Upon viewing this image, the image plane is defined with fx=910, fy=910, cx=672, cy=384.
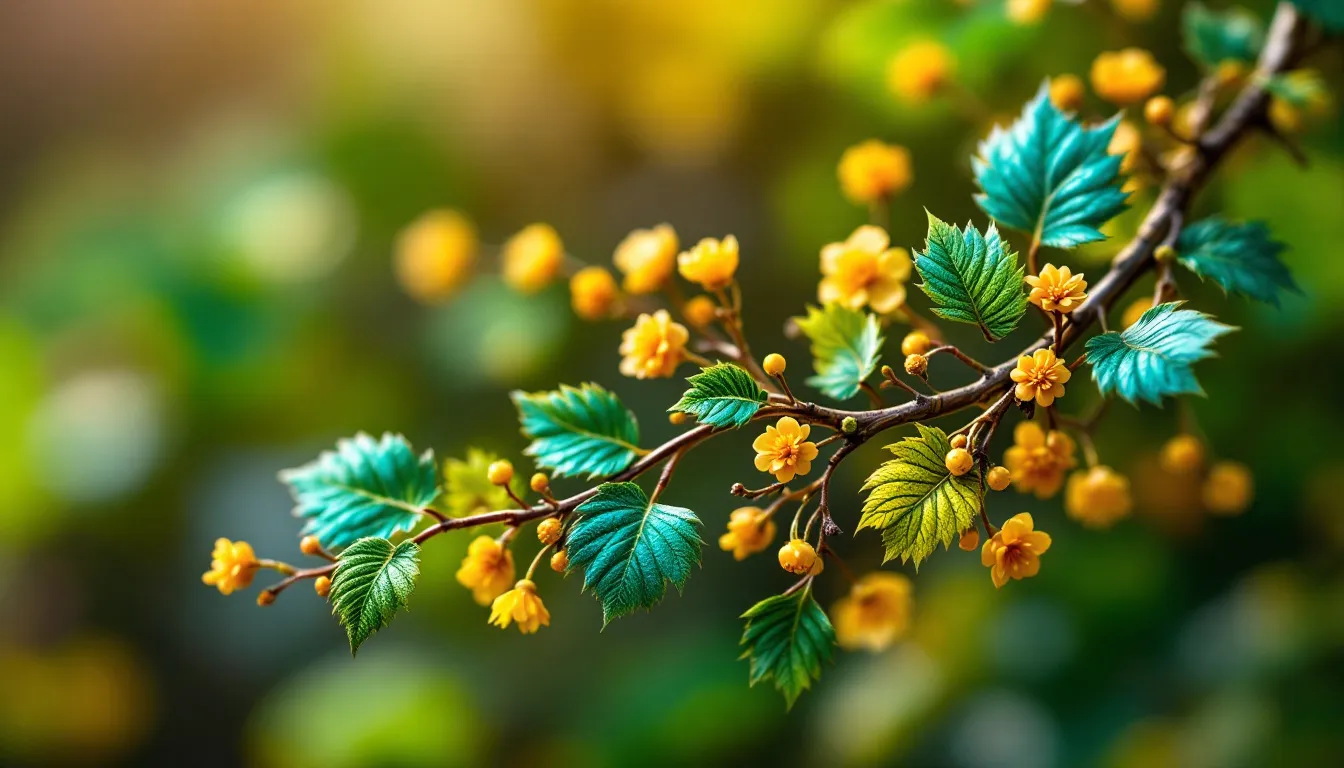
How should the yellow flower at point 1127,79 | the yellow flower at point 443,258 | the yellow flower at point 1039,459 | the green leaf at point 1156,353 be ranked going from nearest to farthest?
the green leaf at point 1156,353 → the yellow flower at point 1039,459 → the yellow flower at point 1127,79 → the yellow flower at point 443,258

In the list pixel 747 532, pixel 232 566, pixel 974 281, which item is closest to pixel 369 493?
pixel 232 566

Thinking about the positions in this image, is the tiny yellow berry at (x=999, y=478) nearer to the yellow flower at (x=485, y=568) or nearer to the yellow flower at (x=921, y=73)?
the yellow flower at (x=485, y=568)

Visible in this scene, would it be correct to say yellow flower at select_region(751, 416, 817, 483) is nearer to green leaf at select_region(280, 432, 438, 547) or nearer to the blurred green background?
green leaf at select_region(280, 432, 438, 547)

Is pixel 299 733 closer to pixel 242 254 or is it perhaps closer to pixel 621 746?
pixel 621 746

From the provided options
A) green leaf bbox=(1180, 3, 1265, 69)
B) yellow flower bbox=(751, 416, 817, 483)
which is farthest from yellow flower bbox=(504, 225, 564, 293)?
green leaf bbox=(1180, 3, 1265, 69)

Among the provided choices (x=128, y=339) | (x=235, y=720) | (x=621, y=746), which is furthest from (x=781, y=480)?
(x=235, y=720)

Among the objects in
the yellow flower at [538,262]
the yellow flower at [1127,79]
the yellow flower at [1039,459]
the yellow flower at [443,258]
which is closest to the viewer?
the yellow flower at [1039,459]

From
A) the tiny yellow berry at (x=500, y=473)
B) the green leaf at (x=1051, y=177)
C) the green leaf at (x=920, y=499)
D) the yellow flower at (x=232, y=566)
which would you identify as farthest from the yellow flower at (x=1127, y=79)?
the yellow flower at (x=232, y=566)
